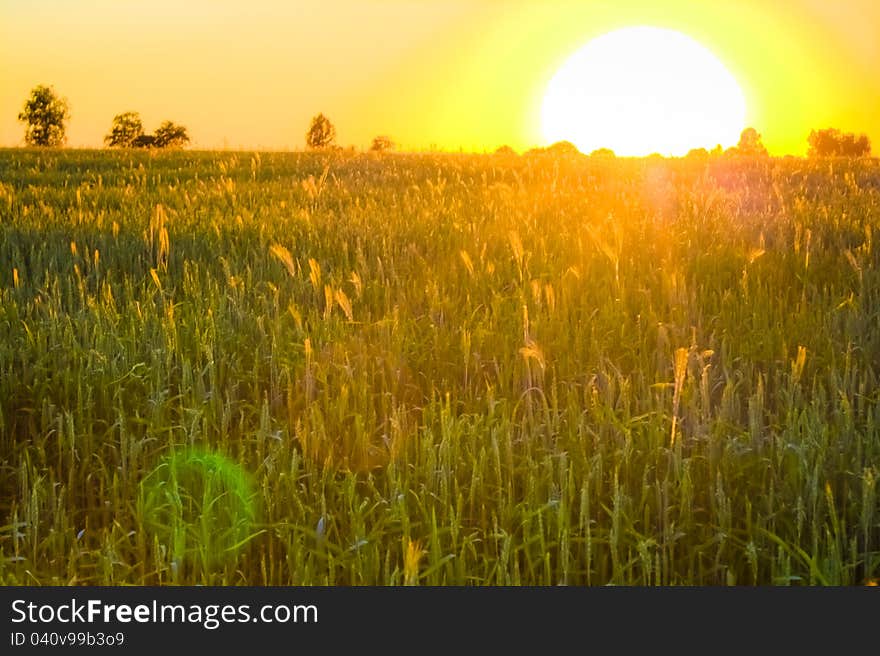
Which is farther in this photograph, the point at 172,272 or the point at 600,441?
the point at 172,272

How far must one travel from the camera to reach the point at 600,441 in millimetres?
3078

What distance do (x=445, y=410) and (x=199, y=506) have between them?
842 millimetres

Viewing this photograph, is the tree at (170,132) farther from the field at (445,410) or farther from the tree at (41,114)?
the field at (445,410)

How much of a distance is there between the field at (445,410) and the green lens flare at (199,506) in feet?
0.03

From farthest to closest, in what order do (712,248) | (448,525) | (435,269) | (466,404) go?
(712,248)
(435,269)
(466,404)
(448,525)

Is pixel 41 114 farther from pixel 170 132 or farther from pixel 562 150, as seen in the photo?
pixel 562 150

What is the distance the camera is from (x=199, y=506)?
282 cm

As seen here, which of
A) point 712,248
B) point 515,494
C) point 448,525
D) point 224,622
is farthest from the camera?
point 712,248

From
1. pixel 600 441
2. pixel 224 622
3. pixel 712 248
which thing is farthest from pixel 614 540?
pixel 712 248

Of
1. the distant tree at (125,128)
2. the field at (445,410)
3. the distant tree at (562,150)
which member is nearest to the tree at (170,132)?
the distant tree at (125,128)

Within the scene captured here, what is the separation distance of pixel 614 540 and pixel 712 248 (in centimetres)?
378

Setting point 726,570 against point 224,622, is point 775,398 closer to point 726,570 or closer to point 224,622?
point 726,570

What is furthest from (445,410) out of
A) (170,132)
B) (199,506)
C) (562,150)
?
(170,132)

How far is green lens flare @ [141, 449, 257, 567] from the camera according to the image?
2648 millimetres
